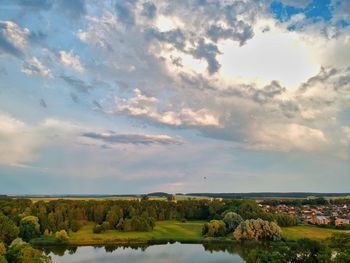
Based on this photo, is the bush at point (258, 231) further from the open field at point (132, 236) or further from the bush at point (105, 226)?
the bush at point (105, 226)

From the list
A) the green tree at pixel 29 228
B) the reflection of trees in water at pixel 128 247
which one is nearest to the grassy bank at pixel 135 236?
the reflection of trees in water at pixel 128 247

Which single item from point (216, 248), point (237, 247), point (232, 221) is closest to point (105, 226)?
point (232, 221)

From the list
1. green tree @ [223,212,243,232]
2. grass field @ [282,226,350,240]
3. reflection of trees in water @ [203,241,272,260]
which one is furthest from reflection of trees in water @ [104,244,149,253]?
grass field @ [282,226,350,240]

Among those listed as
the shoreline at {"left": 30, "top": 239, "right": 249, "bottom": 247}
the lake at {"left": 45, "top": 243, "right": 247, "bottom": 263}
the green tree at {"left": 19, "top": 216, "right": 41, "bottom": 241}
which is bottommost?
the lake at {"left": 45, "top": 243, "right": 247, "bottom": 263}

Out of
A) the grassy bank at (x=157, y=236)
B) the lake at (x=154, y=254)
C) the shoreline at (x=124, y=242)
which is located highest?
the grassy bank at (x=157, y=236)

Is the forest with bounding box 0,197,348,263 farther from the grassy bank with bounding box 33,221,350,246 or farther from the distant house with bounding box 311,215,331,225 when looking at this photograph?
the distant house with bounding box 311,215,331,225

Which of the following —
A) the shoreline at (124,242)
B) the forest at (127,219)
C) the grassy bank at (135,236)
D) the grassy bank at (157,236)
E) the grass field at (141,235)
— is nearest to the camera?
the shoreline at (124,242)
